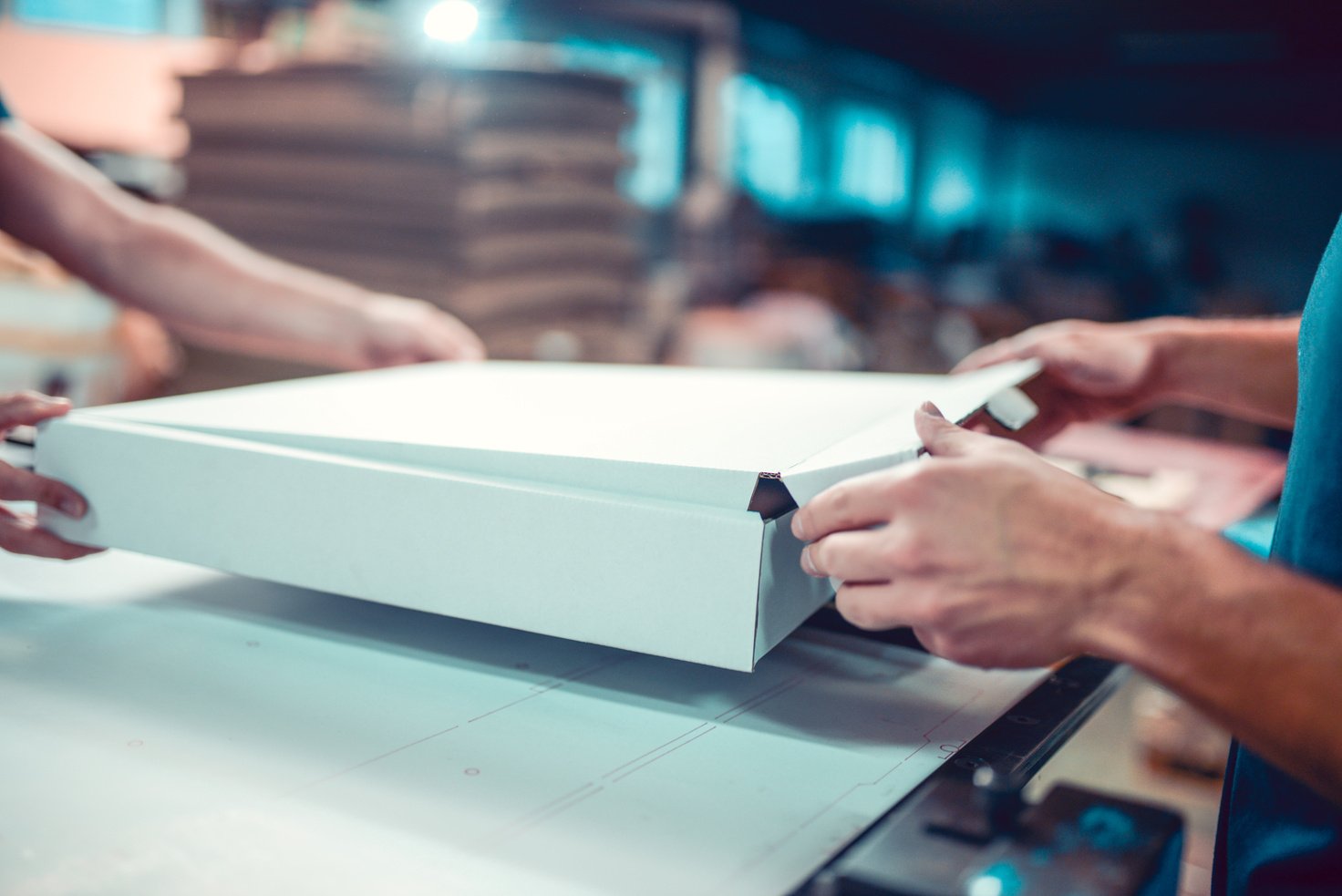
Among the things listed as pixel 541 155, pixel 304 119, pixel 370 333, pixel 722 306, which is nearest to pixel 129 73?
pixel 304 119

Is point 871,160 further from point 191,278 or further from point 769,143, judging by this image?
point 191,278

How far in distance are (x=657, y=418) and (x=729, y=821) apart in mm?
364

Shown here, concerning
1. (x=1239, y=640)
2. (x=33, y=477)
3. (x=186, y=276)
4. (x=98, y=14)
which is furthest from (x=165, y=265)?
(x=98, y=14)

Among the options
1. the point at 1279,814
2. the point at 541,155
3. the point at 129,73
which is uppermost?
the point at 129,73

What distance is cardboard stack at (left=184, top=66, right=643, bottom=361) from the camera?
2.03 metres

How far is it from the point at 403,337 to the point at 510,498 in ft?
2.76

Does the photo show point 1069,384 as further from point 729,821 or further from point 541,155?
point 541,155

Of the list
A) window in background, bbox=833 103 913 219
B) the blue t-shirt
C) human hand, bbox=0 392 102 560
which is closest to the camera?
the blue t-shirt

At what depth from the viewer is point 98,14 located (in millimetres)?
3002

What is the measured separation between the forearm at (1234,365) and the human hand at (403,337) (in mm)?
918

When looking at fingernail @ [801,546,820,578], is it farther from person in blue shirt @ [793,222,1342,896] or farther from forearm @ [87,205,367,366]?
forearm @ [87,205,367,366]

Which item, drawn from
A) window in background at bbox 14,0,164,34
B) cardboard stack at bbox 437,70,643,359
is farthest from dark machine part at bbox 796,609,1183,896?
window in background at bbox 14,0,164,34

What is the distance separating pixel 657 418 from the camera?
0.85 m

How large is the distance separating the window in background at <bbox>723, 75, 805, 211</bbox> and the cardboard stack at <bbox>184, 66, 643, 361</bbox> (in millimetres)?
4577
